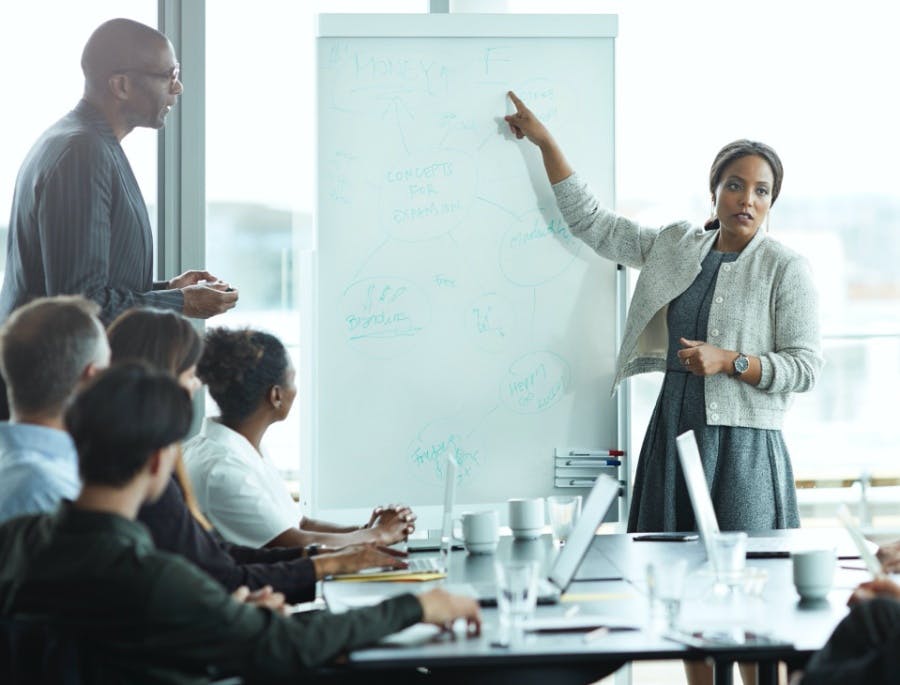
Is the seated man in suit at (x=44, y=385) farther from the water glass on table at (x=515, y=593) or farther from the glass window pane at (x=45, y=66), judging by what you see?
the glass window pane at (x=45, y=66)

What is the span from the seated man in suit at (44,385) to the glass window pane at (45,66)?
A: 6.13ft

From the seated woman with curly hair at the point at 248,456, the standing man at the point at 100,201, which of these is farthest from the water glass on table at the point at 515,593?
the standing man at the point at 100,201

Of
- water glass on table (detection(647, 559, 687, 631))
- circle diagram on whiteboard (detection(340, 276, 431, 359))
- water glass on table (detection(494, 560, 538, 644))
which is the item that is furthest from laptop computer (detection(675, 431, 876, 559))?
circle diagram on whiteboard (detection(340, 276, 431, 359))

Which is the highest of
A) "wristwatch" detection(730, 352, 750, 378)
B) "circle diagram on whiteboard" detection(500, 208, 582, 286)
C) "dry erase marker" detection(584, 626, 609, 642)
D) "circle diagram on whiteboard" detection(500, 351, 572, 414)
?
"circle diagram on whiteboard" detection(500, 208, 582, 286)

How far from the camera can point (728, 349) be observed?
323 cm

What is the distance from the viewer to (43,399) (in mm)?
1973

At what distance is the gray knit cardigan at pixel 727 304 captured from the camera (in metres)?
3.18

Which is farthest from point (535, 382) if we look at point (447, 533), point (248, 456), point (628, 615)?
point (628, 615)

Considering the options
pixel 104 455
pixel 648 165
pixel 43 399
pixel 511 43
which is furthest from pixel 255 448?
pixel 648 165

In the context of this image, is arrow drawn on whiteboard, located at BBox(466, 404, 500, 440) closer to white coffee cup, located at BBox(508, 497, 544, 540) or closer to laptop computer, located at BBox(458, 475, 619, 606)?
white coffee cup, located at BBox(508, 497, 544, 540)

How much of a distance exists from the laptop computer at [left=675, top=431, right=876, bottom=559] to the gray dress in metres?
0.50

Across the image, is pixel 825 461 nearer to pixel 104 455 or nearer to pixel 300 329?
pixel 300 329

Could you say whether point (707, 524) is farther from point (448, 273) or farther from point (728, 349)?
point (448, 273)

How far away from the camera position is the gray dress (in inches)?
125
